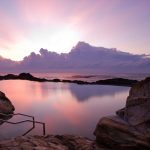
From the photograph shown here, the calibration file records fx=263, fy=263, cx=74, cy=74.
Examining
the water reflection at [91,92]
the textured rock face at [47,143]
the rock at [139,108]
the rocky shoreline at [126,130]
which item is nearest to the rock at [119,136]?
the rocky shoreline at [126,130]

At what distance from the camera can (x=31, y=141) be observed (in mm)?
11594

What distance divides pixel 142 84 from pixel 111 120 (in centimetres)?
192

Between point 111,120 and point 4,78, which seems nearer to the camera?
point 111,120

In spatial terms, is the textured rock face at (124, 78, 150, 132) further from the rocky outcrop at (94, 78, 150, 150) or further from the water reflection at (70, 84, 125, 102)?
the water reflection at (70, 84, 125, 102)

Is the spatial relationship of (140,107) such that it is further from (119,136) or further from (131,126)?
(119,136)

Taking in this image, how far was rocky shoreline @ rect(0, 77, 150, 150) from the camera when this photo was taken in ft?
30.4

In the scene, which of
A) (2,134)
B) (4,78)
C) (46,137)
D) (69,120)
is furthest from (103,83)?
(46,137)

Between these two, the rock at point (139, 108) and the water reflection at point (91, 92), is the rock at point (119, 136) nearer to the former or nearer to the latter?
the rock at point (139, 108)

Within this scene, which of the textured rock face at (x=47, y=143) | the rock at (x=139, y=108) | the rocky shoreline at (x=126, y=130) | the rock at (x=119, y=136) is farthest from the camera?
the textured rock face at (x=47, y=143)

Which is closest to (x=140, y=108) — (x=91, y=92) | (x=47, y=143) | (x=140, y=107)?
(x=140, y=107)

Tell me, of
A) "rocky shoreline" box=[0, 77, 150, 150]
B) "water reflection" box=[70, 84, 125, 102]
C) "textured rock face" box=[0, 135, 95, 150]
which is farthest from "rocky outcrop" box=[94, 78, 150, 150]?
"water reflection" box=[70, 84, 125, 102]

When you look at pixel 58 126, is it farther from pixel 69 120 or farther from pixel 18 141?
pixel 18 141

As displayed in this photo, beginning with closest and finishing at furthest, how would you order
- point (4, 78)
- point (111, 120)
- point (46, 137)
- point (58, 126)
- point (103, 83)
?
point (111, 120) < point (46, 137) < point (58, 126) < point (103, 83) < point (4, 78)

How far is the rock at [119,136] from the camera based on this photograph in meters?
9.16
